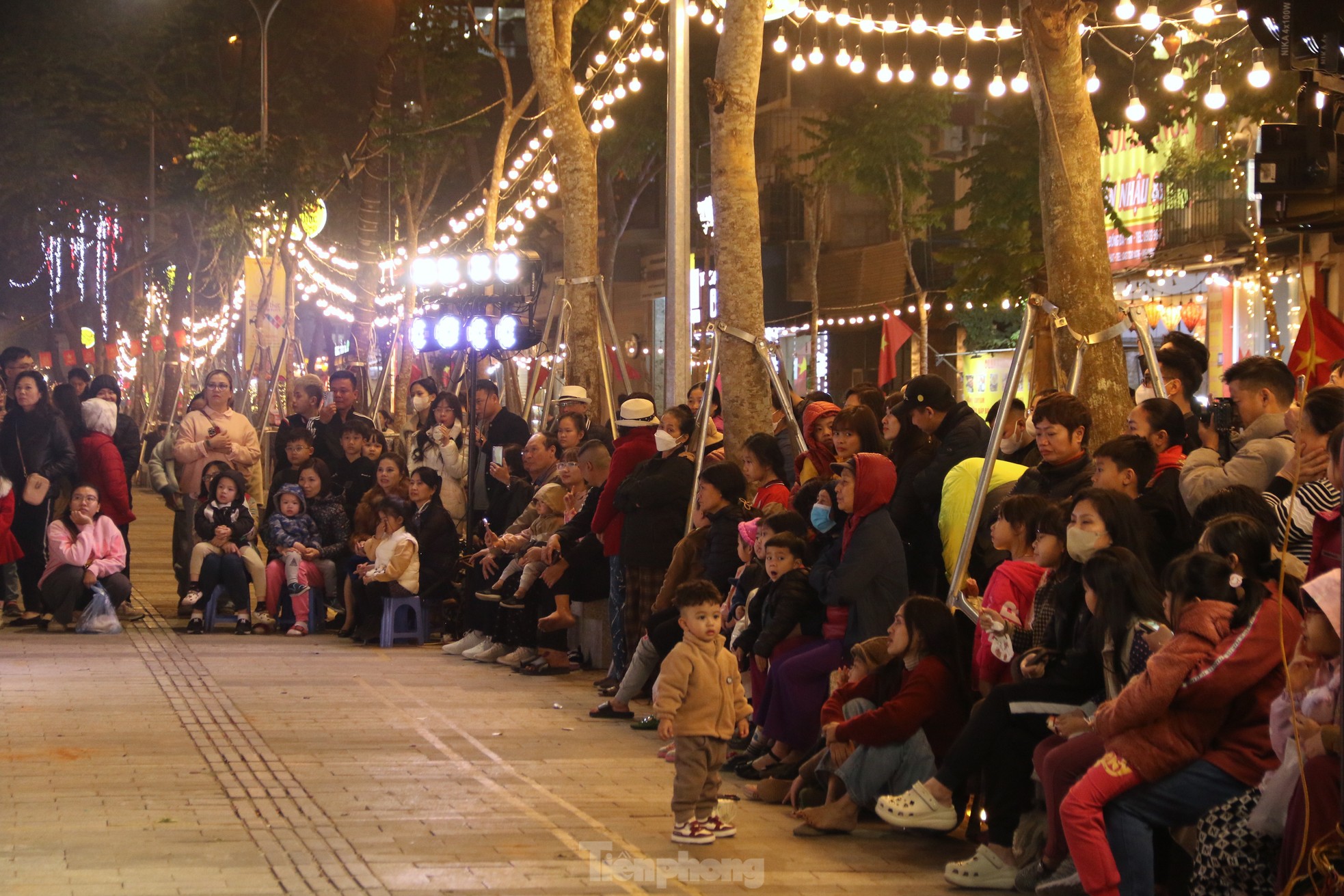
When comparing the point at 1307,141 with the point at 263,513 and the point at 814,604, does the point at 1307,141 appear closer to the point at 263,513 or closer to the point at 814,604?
the point at 814,604

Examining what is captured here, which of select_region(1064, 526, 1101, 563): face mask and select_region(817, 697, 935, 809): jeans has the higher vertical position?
select_region(1064, 526, 1101, 563): face mask

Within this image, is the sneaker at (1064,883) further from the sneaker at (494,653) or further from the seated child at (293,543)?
the seated child at (293,543)

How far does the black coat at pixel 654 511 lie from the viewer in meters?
10.9

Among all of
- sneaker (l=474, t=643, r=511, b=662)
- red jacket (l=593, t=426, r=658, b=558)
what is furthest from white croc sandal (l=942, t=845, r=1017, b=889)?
sneaker (l=474, t=643, r=511, b=662)

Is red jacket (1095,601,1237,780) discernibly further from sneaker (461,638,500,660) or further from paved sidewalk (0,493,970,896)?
sneaker (461,638,500,660)

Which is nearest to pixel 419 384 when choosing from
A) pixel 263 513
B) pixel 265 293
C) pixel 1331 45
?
pixel 263 513

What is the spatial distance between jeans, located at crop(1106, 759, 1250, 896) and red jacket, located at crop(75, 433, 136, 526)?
10.6m

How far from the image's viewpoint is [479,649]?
12.7 metres

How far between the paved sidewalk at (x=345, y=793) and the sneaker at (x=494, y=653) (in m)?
0.64

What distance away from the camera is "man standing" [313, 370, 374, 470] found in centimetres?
1498

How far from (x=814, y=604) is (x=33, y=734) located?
4.48 m

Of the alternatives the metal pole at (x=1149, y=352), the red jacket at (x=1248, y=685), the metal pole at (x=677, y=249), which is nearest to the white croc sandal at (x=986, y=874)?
the red jacket at (x=1248, y=685)

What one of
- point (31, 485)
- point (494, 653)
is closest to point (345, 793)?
point (494, 653)

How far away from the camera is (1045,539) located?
6863 millimetres
